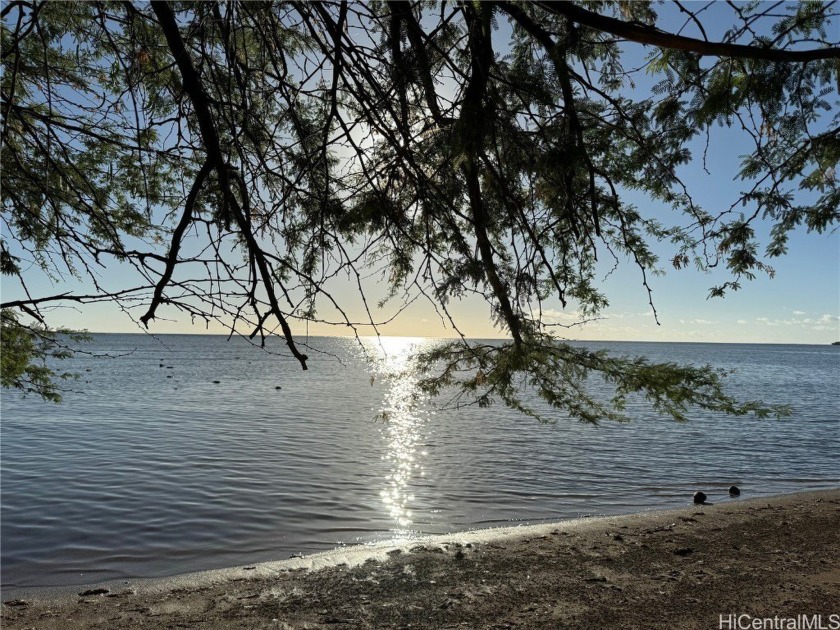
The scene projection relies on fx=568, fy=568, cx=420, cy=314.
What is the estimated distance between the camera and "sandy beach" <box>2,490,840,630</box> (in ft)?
17.4

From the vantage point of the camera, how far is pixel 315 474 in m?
13.1

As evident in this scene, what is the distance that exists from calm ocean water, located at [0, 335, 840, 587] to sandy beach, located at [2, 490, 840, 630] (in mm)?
1097

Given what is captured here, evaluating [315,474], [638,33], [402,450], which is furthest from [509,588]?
[402,450]

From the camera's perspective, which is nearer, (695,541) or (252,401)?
(695,541)

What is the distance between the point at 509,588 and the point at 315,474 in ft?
25.2

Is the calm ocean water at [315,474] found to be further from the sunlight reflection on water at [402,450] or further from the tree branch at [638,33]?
the tree branch at [638,33]

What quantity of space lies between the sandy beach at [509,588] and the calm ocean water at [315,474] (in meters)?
1.10

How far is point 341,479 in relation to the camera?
12.6 metres

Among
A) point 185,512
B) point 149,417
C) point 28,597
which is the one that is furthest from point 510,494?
point 149,417

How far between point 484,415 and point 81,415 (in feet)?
52.3

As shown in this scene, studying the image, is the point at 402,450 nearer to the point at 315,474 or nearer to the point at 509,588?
the point at 315,474

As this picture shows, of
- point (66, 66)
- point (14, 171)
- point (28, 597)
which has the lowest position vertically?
point (28, 597)

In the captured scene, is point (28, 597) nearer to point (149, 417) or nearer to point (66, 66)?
point (66, 66)

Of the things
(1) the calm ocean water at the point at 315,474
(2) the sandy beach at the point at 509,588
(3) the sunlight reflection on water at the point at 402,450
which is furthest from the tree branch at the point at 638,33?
(2) the sandy beach at the point at 509,588
